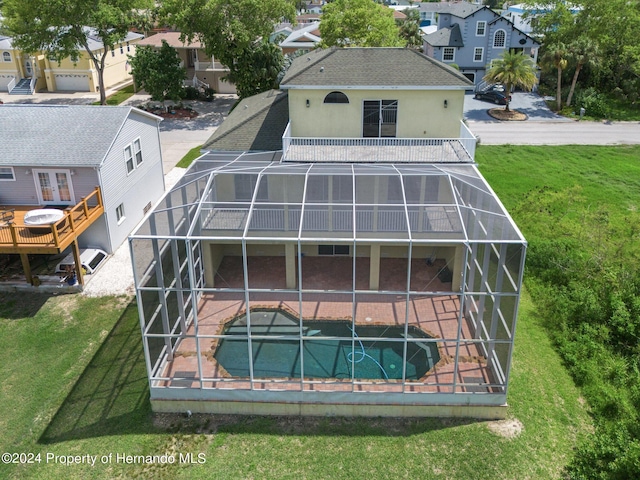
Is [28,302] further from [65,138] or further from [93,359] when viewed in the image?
[65,138]

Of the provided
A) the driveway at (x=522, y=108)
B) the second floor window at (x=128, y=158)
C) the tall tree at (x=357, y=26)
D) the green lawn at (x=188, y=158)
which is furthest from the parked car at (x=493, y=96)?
the second floor window at (x=128, y=158)

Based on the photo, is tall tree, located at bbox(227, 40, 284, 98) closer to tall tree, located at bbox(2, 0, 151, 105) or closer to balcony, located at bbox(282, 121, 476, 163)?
tall tree, located at bbox(2, 0, 151, 105)

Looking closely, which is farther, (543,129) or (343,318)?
(543,129)

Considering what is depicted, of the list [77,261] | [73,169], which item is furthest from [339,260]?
[73,169]

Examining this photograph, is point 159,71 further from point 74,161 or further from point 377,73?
point 377,73

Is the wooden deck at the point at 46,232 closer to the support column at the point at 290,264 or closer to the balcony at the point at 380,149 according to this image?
the support column at the point at 290,264

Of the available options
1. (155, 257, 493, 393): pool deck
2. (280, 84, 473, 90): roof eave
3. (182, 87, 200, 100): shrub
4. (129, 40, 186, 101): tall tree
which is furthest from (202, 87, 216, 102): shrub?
(155, 257, 493, 393): pool deck

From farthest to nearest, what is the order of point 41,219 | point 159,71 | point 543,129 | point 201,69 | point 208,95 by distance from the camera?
point 201,69, point 208,95, point 159,71, point 543,129, point 41,219
